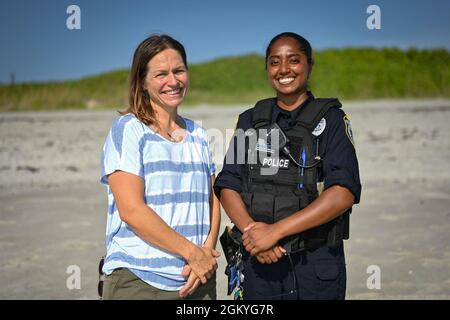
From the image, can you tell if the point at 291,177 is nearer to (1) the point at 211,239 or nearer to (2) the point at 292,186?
(2) the point at 292,186

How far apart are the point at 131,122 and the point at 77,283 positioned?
328cm

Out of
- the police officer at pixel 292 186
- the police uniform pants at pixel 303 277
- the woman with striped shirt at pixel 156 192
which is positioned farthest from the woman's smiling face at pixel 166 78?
the police uniform pants at pixel 303 277

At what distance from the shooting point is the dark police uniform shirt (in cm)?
278

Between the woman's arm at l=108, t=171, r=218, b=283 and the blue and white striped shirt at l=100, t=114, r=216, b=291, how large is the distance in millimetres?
47

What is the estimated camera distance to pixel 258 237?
2822mm

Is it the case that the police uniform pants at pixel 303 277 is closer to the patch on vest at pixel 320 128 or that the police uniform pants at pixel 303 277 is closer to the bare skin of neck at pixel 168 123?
the patch on vest at pixel 320 128

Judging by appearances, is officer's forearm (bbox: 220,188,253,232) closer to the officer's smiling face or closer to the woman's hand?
the woman's hand

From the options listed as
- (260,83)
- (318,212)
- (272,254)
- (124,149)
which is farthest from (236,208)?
(260,83)

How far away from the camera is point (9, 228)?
7.67 metres

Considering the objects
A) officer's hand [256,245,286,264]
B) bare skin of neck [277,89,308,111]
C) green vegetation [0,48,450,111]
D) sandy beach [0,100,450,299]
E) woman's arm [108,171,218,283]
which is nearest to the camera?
woman's arm [108,171,218,283]

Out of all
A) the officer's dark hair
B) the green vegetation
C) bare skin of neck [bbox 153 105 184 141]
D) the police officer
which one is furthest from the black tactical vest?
the green vegetation

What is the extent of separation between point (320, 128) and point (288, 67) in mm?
349

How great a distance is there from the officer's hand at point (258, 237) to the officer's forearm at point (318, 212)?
0.05 metres

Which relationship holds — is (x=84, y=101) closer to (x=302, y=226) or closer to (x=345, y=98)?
(x=345, y=98)
